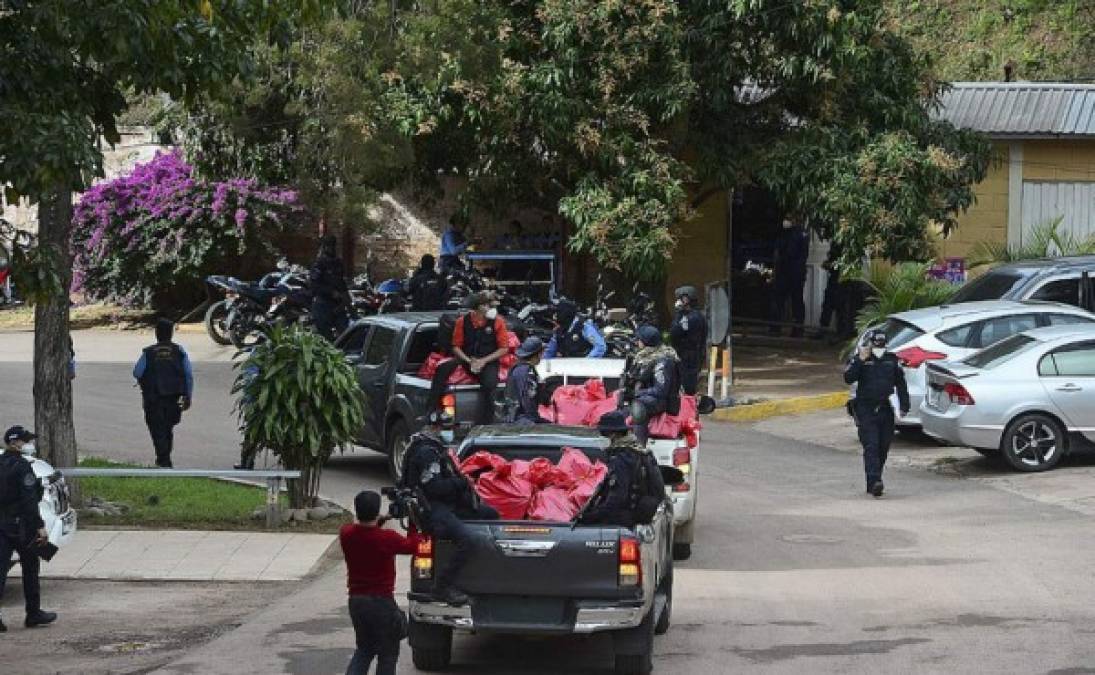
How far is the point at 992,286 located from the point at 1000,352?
4550 millimetres

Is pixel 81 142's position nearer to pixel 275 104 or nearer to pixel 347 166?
pixel 347 166

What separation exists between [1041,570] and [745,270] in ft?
65.5

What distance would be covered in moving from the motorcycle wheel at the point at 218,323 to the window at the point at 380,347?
10.7 meters

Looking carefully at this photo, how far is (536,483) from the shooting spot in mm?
12688

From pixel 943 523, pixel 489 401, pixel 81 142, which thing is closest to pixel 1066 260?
pixel 943 523

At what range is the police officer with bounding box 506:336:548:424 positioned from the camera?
1697cm

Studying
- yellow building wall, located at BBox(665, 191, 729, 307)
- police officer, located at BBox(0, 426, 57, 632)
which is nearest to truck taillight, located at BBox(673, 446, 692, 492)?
police officer, located at BBox(0, 426, 57, 632)

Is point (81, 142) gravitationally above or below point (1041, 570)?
above

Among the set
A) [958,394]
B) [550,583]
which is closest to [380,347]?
[958,394]

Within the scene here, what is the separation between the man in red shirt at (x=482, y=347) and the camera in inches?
746

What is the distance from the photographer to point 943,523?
60.5 ft

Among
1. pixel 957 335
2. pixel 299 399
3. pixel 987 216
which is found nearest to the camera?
pixel 299 399

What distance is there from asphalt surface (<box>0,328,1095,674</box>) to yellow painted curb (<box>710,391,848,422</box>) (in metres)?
3.13

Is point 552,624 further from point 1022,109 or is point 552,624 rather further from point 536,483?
point 1022,109
